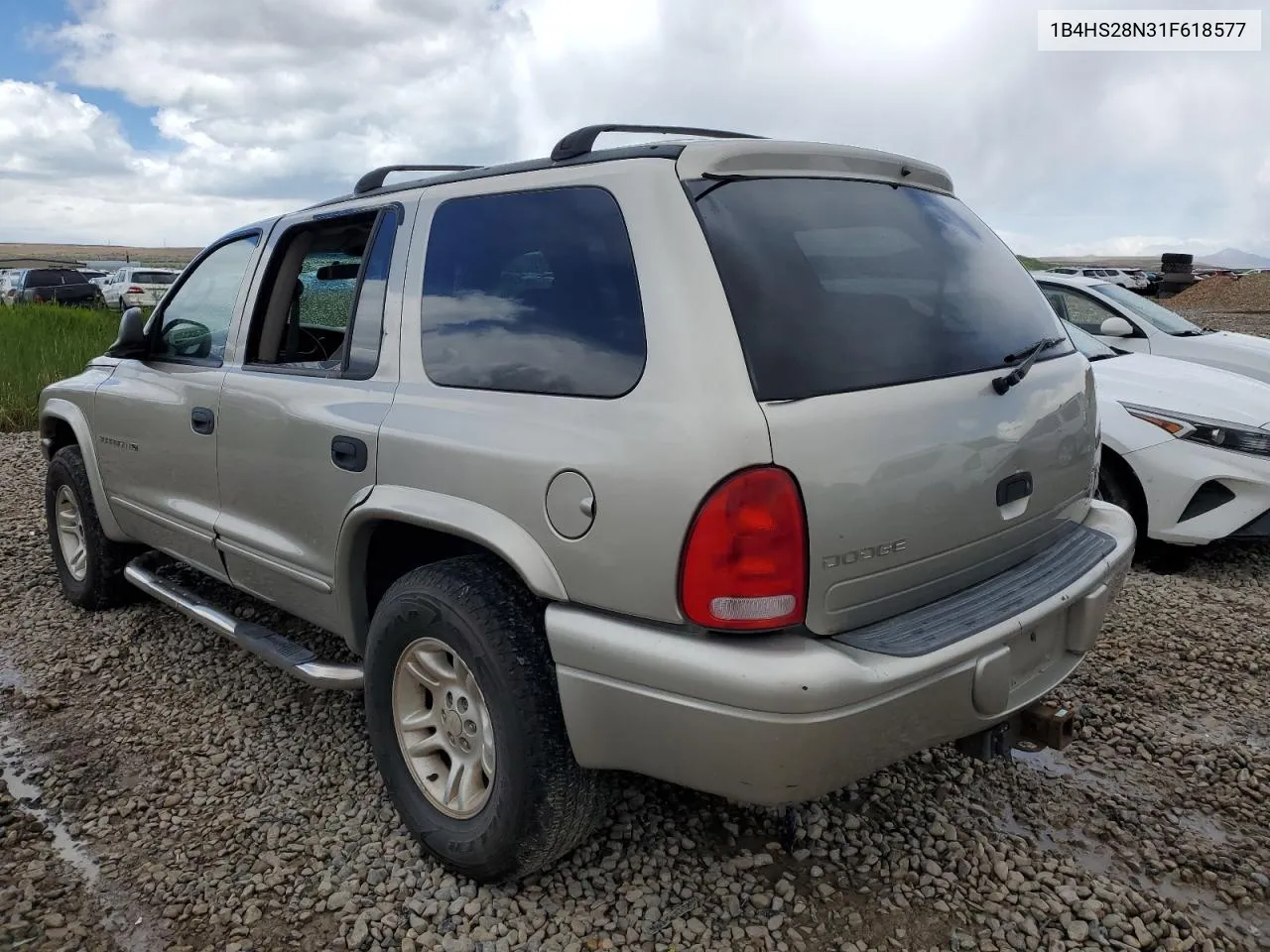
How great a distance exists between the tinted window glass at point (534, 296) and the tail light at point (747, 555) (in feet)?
1.24

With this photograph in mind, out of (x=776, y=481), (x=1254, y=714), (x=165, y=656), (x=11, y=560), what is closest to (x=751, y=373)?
(x=776, y=481)

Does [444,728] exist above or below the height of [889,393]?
below

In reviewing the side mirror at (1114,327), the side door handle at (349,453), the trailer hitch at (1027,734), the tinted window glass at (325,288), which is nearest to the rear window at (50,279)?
the tinted window glass at (325,288)

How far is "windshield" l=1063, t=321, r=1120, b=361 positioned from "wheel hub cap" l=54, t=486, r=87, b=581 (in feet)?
18.1

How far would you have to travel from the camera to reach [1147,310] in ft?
24.0

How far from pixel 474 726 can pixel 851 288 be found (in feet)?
4.71

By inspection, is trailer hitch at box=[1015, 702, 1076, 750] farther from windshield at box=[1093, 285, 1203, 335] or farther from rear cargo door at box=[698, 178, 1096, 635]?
windshield at box=[1093, 285, 1203, 335]

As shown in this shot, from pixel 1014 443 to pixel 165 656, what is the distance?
11.7ft

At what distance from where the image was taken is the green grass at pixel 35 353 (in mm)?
10055

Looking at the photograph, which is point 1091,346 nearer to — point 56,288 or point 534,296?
point 534,296

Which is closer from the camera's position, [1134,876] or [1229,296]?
[1134,876]

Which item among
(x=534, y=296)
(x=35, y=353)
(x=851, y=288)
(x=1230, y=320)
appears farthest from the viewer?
(x=1230, y=320)

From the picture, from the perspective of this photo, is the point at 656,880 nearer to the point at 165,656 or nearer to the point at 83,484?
the point at 165,656

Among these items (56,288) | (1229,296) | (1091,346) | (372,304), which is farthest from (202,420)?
(1229,296)
